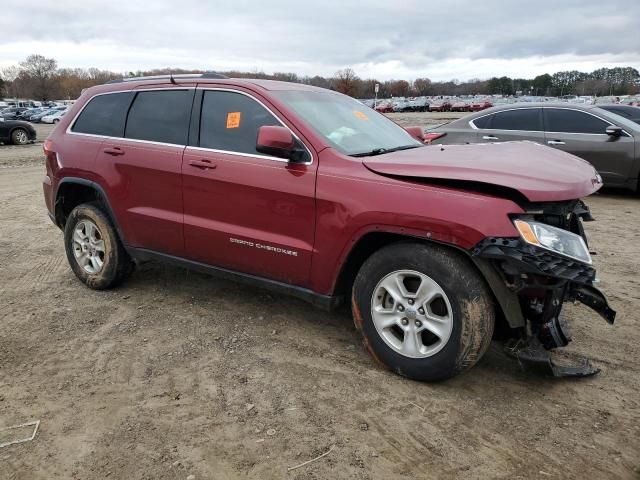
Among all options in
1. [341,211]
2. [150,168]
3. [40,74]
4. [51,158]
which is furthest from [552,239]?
[40,74]

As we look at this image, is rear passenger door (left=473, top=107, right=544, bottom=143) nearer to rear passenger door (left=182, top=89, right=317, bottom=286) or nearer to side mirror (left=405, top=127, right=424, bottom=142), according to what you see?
side mirror (left=405, top=127, right=424, bottom=142)

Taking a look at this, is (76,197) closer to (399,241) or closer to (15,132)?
(399,241)

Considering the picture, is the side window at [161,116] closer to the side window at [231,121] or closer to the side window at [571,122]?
the side window at [231,121]

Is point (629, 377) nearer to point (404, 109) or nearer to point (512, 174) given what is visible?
point (512, 174)

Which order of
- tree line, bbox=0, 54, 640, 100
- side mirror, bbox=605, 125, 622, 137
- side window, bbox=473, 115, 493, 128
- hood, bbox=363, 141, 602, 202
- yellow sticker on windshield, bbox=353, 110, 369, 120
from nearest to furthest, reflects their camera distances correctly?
hood, bbox=363, 141, 602, 202 → yellow sticker on windshield, bbox=353, 110, 369, 120 → side mirror, bbox=605, 125, 622, 137 → side window, bbox=473, 115, 493, 128 → tree line, bbox=0, 54, 640, 100

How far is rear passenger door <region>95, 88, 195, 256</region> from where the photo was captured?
13.8 feet

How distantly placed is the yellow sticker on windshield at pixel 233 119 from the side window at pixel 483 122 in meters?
6.37

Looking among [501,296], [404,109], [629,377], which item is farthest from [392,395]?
[404,109]

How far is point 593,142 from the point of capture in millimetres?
8500

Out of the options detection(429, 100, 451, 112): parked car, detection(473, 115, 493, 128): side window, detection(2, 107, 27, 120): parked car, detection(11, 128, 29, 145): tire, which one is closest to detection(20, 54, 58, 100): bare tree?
detection(2, 107, 27, 120): parked car

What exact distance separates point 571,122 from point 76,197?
24.6ft

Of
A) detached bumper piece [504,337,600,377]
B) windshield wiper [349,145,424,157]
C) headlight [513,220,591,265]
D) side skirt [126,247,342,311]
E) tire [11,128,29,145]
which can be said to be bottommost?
detached bumper piece [504,337,600,377]

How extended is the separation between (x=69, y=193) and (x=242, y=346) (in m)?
2.49

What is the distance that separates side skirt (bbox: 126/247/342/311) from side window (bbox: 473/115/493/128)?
261 inches
